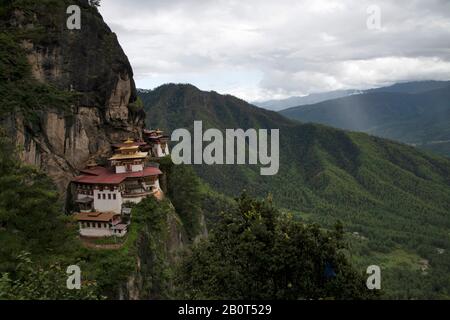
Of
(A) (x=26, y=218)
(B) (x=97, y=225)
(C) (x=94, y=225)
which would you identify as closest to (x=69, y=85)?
(C) (x=94, y=225)

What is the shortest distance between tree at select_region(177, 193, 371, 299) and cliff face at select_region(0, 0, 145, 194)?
3097 centimetres

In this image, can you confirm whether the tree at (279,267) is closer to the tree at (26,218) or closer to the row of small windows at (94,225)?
the tree at (26,218)

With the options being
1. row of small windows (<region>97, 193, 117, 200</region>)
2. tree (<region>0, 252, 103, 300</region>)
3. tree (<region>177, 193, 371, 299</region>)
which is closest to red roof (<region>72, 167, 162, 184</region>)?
row of small windows (<region>97, 193, 117, 200</region>)

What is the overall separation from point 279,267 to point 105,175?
3280 cm

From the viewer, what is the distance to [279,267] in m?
19.8

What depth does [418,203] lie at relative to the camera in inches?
7633

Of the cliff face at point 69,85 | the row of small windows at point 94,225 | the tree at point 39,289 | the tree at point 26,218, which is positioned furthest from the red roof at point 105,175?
the tree at point 39,289

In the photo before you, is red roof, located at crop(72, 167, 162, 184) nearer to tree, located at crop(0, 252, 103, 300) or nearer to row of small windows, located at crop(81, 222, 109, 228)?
row of small windows, located at crop(81, 222, 109, 228)

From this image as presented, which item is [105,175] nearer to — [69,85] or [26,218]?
[69,85]

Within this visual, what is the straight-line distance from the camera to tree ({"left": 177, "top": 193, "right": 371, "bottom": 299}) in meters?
19.6

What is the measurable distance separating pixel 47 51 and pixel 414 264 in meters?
125
